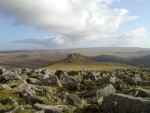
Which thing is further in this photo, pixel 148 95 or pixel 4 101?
pixel 4 101

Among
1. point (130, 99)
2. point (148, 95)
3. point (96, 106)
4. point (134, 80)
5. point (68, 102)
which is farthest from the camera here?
point (134, 80)

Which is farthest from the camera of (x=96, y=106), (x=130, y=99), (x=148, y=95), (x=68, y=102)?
(x=68, y=102)

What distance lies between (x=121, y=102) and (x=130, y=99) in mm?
891

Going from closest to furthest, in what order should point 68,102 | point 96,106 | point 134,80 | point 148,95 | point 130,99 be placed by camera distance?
1. point 130,99
2. point 96,106
3. point 148,95
4. point 68,102
5. point 134,80

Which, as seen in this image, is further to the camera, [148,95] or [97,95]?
[97,95]

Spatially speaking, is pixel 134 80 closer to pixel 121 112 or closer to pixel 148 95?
pixel 148 95

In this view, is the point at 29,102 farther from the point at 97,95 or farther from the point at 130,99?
the point at 130,99

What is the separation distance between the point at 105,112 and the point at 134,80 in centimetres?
3568

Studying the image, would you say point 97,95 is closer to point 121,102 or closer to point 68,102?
point 68,102

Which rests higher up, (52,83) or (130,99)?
(130,99)

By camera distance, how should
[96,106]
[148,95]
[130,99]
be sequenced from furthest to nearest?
[148,95]
[96,106]
[130,99]

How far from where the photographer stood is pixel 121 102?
25.7 m

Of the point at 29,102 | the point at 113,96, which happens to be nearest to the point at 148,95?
the point at 113,96

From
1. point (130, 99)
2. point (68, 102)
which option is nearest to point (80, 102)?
point (68, 102)
